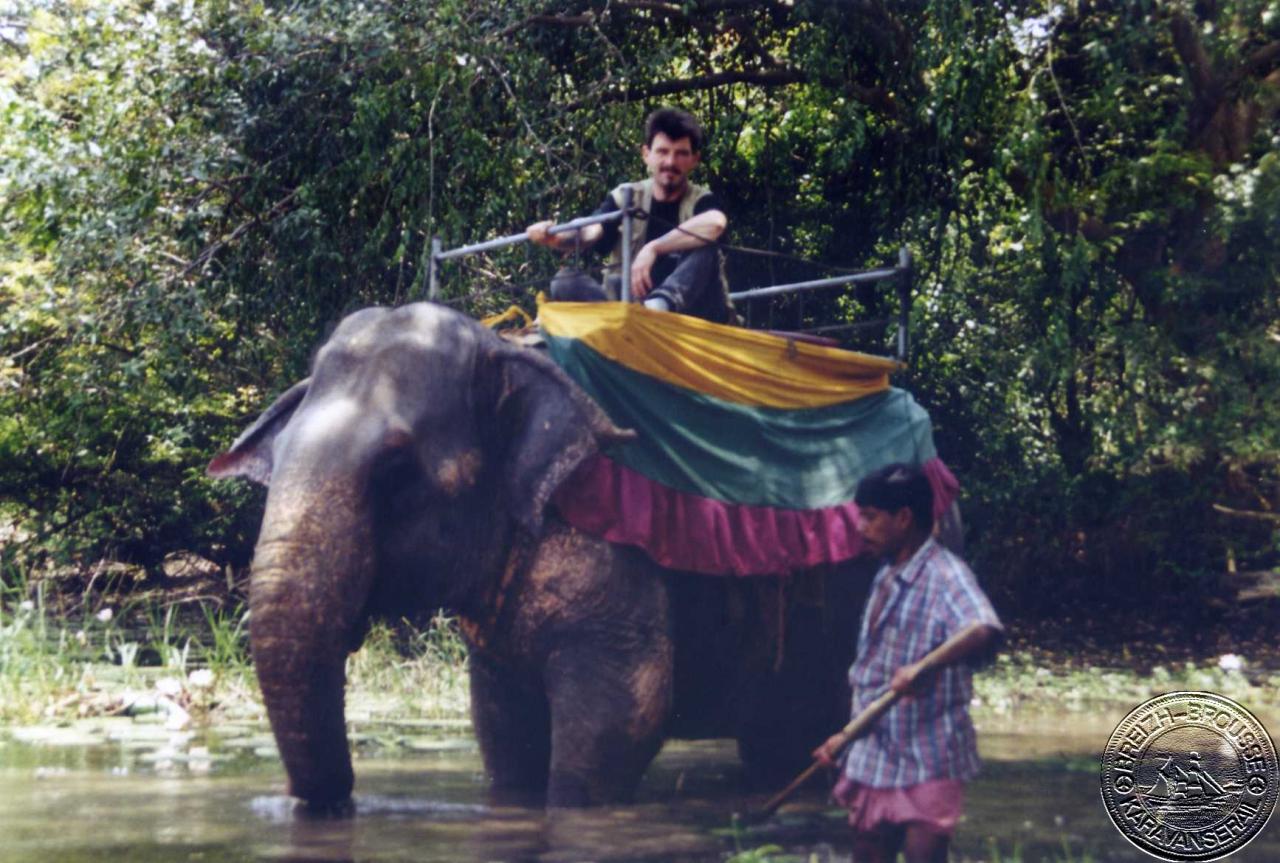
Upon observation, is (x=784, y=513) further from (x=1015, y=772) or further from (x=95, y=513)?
(x=95, y=513)

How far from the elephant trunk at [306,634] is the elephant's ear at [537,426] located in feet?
2.24

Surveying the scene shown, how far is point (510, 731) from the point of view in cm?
657

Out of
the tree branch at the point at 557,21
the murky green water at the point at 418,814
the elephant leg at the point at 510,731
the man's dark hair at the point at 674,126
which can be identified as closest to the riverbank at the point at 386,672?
the murky green water at the point at 418,814

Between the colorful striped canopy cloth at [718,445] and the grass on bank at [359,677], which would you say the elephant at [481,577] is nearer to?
the colorful striped canopy cloth at [718,445]

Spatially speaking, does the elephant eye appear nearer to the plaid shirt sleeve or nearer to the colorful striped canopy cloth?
the colorful striped canopy cloth

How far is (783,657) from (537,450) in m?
1.69

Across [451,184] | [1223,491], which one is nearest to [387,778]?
[451,184]

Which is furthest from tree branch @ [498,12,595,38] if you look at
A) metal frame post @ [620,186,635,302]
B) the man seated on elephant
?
metal frame post @ [620,186,635,302]

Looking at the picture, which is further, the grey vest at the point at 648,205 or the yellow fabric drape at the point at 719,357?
the grey vest at the point at 648,205

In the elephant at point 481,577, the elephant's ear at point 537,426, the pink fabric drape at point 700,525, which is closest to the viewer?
the elephant at point 481,577

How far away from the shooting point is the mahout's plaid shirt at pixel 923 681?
446 centimetres

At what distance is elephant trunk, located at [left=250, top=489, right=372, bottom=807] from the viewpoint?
211 inches

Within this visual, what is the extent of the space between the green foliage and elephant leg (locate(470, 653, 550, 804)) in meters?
3.55

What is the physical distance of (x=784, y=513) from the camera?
6656 mm
